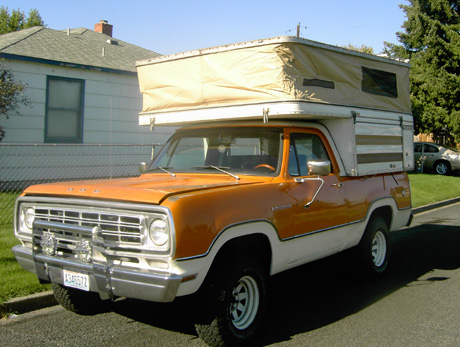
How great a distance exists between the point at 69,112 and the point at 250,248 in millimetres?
9492

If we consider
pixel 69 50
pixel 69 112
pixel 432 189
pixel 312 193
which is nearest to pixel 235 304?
pixel 312 193

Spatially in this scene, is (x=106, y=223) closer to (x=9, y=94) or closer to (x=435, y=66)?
(x=9, y=94)

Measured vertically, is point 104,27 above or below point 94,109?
above

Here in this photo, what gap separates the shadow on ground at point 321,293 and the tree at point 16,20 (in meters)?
34.2

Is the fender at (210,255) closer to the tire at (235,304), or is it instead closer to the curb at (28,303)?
the tire at (235,304)

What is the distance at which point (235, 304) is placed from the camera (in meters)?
4.40

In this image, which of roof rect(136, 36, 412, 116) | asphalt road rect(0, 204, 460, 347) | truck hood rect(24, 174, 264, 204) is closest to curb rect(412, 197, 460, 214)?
asphalt road rect(0, 204, 460, 347)

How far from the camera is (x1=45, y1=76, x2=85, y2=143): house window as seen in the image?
12562mm

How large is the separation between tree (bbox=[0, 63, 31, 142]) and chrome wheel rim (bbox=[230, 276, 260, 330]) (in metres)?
8.45

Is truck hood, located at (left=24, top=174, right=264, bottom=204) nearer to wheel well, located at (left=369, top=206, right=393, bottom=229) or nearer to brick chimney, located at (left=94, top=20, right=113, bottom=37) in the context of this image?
wheel well, located at (left=369, top=206, right=393, bottom=229)

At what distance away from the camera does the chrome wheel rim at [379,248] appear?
6719 millimetres

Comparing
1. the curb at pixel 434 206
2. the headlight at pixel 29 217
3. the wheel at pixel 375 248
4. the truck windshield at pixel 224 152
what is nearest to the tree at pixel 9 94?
the truck windshield at pixel 224 152

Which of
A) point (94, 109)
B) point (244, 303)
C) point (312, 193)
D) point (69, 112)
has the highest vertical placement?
point (94, 109)

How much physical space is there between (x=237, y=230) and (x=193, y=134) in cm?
203
